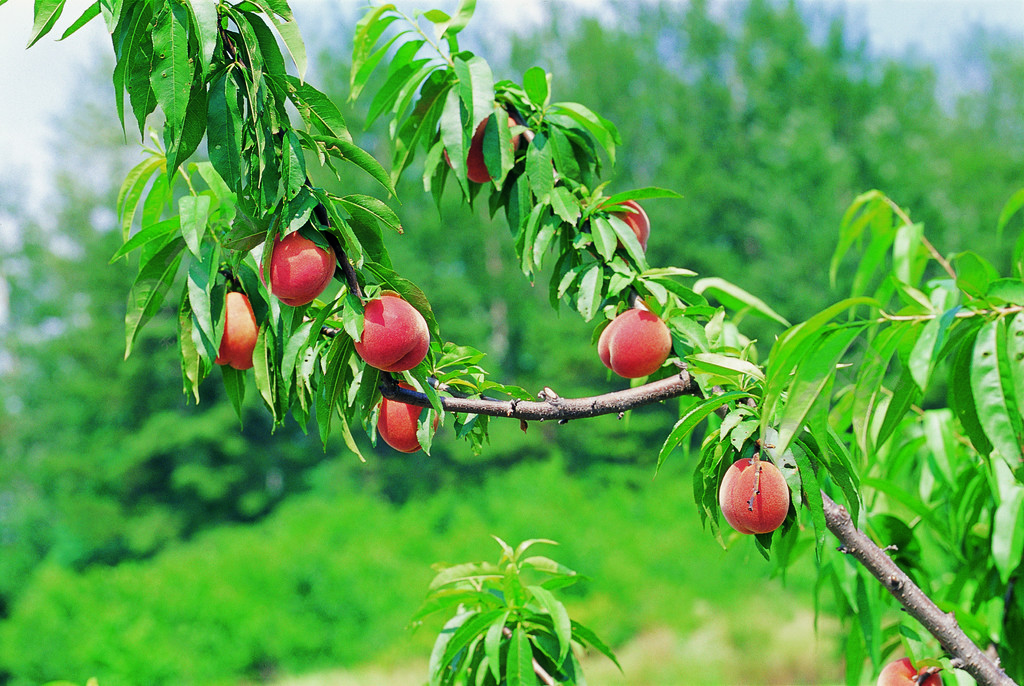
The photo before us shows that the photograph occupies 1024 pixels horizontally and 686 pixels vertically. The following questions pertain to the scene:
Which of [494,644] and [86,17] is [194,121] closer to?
[86,17]

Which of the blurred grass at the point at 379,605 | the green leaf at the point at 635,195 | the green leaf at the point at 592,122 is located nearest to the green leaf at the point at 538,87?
the green leaf at the point at 592,122

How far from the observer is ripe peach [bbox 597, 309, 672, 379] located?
34.0 inches

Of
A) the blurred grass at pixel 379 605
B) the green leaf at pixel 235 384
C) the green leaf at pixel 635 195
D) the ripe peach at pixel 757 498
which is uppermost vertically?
the green leaf at pixel 635 195

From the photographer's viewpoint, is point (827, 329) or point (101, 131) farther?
point (101, 131)

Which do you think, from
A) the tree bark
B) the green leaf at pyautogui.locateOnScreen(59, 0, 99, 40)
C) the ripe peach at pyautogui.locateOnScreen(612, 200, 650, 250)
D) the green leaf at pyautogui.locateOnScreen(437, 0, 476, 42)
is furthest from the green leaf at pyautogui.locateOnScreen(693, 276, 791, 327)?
the green leaf at pyautogui.locateOnScreen(59, 0, 99, 40)

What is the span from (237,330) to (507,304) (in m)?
10.1

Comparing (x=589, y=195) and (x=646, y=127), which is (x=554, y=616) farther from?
(x=646, y=127)

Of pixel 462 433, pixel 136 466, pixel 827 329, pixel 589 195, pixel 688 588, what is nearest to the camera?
pixel 827 329

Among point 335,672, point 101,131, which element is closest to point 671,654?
point 335,672

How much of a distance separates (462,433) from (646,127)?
11.7 meters

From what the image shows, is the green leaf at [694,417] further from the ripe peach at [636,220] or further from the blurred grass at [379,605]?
the blurred grass at [379,605]

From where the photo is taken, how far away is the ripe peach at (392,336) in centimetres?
63

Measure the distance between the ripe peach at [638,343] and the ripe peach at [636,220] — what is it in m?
0.15

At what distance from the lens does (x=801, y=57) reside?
11867mm
